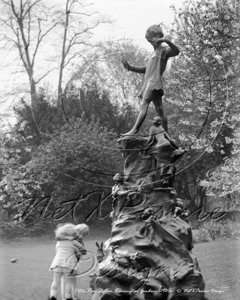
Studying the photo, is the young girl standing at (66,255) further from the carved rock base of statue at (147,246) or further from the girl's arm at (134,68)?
the girl's arm at (134,68)

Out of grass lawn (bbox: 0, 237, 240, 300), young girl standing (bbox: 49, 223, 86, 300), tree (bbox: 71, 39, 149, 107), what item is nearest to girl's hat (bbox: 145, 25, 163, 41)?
tree (bbox: 71, 39, 149, 107)

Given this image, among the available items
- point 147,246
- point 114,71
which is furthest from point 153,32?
point 147,246

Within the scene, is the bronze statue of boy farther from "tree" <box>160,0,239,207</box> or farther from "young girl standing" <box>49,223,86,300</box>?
"tree" <box>160,0,239,207</box>

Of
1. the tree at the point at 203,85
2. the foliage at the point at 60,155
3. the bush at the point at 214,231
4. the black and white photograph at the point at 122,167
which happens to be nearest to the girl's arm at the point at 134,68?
the black and white photograph at the point at 122,167

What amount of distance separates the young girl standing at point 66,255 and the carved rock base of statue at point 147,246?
65 centimetres

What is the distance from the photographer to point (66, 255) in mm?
8273

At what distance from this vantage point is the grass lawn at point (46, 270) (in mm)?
10133

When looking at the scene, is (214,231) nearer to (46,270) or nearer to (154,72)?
(46,270)

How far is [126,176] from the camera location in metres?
9.56

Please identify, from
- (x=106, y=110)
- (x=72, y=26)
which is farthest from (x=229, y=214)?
(x=72, y=26)

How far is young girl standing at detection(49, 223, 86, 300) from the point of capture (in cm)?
824

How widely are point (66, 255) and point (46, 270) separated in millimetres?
5584

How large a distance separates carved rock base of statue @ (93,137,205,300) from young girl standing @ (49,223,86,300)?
0.65 metres

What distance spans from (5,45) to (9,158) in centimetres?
823
